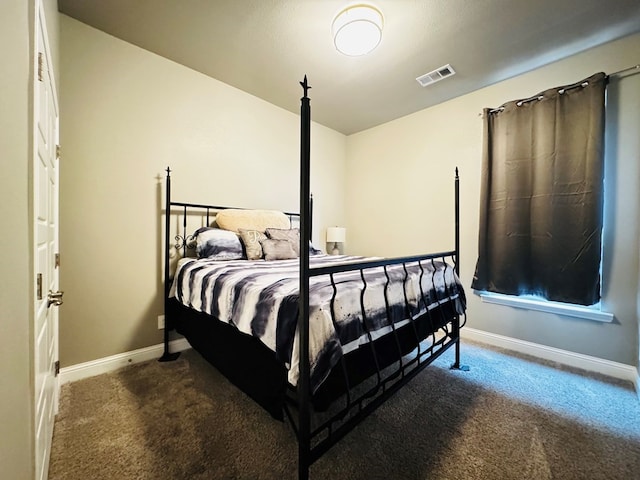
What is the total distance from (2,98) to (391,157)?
3532 mm

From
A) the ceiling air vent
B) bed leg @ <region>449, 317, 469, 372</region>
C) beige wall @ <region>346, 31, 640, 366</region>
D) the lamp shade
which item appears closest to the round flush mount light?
the ceiling air vent

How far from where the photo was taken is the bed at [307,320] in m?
1.01

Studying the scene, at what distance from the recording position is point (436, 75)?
2.54 m

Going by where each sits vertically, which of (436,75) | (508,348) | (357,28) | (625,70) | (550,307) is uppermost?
(436,75)

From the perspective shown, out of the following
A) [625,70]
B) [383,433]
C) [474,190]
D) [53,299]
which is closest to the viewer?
[53,299]

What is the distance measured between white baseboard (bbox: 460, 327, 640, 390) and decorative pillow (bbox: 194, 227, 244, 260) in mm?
2662

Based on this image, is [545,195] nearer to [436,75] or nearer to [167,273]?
[436,75]

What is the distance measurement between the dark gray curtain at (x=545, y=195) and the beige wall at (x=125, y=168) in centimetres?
232

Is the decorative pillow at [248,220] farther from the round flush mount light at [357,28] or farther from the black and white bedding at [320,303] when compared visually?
the round flush mount light at [357,28]

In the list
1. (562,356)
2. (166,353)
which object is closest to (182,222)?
(166,353)

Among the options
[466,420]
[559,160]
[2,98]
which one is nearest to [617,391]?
[466,420]

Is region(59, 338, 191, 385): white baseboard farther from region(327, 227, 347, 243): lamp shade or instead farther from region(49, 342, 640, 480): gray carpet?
region(327, 227, 347, 243): lamp shade

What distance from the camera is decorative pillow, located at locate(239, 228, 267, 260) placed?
2.42m

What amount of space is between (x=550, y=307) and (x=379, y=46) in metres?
2.77
